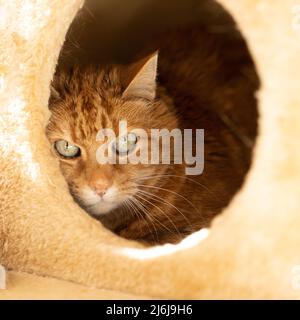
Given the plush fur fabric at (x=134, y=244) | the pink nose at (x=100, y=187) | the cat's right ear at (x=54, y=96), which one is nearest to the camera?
the plush fur fabric at (x=134, y=244)

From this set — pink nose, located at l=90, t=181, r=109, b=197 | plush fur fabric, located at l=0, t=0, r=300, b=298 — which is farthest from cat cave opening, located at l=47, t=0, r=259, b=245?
plush fur fabric, located at l=0, t=0, r=300, b=298

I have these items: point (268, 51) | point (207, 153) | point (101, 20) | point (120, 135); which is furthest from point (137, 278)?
point (101, 20)

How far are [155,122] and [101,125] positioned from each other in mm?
205

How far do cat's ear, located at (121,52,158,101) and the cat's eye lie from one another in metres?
0.13

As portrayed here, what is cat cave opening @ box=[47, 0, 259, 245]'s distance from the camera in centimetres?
149

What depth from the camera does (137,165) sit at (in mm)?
1536

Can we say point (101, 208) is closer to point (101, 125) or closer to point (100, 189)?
point (100, 189)

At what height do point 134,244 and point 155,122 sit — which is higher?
point 155,122

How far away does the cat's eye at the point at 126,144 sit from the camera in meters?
1.49

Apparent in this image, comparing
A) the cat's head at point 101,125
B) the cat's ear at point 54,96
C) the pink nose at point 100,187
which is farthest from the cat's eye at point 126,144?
the cat's ear at point 54,96

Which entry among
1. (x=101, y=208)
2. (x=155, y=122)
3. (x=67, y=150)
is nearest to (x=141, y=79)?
(x=155, y=122)

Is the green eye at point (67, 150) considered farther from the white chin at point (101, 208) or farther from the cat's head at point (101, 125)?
the white chin at point (101, 208)

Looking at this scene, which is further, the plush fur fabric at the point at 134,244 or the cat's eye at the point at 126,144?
the cat's eye at the point at 126,144

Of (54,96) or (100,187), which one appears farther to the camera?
(54,96)
